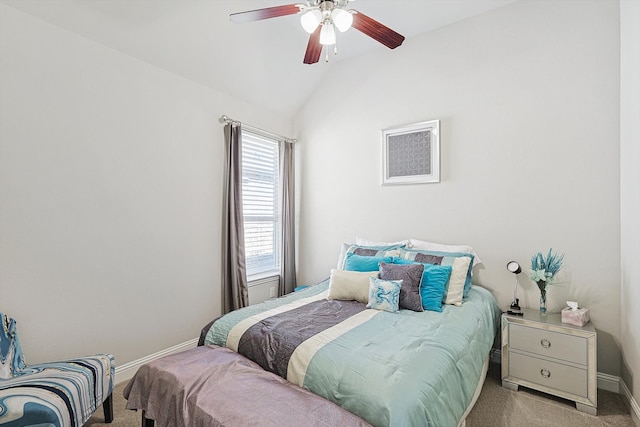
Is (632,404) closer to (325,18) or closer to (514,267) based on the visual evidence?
(514,267)

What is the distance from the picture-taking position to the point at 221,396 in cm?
141

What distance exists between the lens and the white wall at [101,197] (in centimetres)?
205

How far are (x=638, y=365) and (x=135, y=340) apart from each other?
355 centimetres

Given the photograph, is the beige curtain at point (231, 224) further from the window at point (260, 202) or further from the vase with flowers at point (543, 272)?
the vase with flowers at point (543, 272)

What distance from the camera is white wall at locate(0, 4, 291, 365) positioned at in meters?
Result: 2.05

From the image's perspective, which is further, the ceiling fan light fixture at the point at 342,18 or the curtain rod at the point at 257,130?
the curtain rod at the point at 257,130

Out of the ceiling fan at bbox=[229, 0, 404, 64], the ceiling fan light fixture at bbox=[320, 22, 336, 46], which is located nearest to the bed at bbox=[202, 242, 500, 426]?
the ceiling fan at bbox=[229, 0, 404, 64]

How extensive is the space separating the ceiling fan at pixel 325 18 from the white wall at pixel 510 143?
1.30 m

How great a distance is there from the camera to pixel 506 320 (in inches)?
93.5

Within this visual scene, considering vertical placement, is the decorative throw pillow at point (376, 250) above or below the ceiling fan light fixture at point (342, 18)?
below

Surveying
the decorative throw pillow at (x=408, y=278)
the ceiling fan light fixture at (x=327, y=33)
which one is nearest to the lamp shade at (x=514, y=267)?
the decorative throw pillow at (x=408, y=278)

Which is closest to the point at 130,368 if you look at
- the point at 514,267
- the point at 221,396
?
the point at 221,396

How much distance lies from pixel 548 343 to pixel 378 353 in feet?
4.80

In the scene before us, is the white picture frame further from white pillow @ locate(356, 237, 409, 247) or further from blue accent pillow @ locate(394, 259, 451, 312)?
blue accent pillow @ locate(394, 259, 451, 312)
